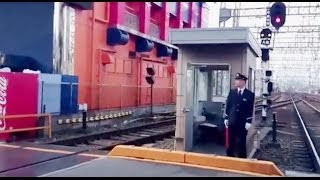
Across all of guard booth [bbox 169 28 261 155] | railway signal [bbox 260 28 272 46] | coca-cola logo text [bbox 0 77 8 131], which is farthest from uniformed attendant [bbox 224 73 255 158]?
coca-cola logo text [bbox 0 77 8 131]

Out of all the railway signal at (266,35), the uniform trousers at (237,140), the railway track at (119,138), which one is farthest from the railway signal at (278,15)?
the railway track at (119,138)

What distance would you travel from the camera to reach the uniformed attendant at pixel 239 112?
7.30 m

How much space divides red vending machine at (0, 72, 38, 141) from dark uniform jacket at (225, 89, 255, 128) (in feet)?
23.0

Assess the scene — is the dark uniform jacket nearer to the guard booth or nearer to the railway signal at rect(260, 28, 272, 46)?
the guard booth

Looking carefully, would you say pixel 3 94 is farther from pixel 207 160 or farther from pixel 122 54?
pixel 122 54

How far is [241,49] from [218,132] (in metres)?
2.29

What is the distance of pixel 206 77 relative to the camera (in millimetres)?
10469

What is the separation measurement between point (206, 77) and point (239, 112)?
10.7ft

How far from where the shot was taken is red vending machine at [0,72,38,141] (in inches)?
459

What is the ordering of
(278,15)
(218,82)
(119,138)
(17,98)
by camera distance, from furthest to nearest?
(119,138), (17,98), (218,82), (278,15)

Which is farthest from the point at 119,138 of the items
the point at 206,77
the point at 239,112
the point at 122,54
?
the point at 122,54

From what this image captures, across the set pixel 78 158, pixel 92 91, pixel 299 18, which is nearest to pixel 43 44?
pixel 92 91

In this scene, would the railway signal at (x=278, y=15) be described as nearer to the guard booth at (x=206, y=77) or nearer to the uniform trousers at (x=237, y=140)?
the guard booth at (x=206, y=77)

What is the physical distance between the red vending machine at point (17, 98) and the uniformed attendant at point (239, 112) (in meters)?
6.92
